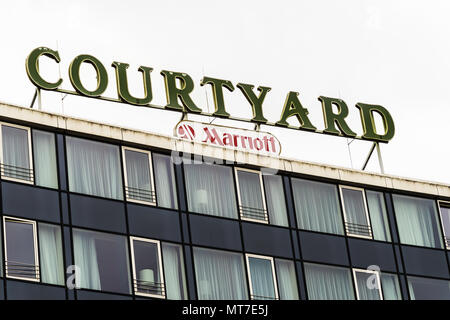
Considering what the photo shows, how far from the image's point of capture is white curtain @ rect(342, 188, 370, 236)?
62062mm

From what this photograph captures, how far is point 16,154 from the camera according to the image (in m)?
55.2


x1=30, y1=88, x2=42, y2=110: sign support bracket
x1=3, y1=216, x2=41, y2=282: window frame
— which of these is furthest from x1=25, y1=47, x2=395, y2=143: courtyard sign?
x1=3, y1=216, x2=41, y2=282: window frame

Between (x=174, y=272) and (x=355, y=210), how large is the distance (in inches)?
409

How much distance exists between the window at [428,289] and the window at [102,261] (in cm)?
1400

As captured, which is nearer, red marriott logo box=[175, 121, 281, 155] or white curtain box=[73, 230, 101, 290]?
white curtain box=[73, 230, 101, 290]

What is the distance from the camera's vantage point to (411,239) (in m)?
63.3

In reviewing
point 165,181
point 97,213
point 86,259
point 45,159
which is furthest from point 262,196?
point 45,159

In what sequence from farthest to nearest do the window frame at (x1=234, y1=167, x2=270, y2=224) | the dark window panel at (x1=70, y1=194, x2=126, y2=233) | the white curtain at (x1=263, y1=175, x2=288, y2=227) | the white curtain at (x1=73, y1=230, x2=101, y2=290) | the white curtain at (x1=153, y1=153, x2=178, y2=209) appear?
1. the white curtain at (x1=263, y1=175, x2=288, y2=227)
2. the window frame at (x1=234, y1=167, x2=270, y2=224)
3. the white curtain at (x1=153, y1=153, x2=178, y2=209)
4. the dark window panel at (x1=70, y1=194, x2=126, y2=233)
5. the white curtain at (x1=73, y1=230, x2=101, y2=290)

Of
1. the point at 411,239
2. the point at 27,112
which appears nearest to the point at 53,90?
the point at 27,112

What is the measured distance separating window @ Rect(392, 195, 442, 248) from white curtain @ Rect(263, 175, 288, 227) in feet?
19.8

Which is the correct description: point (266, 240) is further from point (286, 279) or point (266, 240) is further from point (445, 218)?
point (445, 218)

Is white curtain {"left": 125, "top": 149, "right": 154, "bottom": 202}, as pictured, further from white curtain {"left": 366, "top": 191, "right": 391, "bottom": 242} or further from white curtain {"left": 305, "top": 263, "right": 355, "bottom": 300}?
white curtain {"left": 366, "top": 191, "right": 391, "bottom": 242}

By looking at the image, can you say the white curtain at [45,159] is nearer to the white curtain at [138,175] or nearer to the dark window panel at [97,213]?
the dark window panel at [97,213]

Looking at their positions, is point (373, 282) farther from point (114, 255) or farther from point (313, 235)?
point (114, 255)
